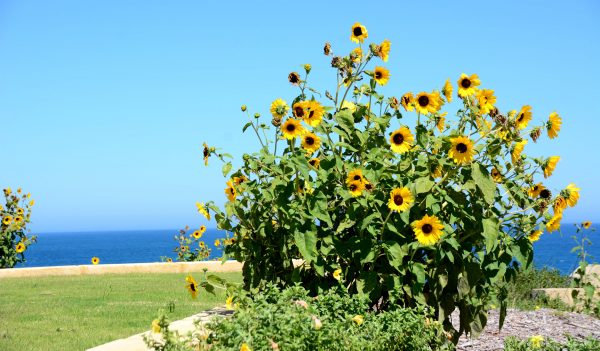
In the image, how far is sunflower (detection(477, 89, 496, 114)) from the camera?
4.70 meters

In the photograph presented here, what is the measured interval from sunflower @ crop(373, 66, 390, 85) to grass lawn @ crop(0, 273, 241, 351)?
2.16 meters

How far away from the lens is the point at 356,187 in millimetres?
4508

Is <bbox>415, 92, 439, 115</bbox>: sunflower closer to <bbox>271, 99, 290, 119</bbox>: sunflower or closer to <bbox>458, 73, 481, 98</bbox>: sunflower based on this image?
<bbox>458, 73, 481, 98</bbox>: sunflower

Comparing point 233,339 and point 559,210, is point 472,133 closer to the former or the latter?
point 559,210

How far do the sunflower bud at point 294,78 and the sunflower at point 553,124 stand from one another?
1771 millimetres

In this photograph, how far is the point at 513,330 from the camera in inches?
230

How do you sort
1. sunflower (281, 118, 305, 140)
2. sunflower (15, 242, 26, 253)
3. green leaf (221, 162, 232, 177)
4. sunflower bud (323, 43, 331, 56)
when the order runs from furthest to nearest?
sunflower (15, 242, 26, 253) → sunflower bud (323, 43, 331, 56) → green leaf (221, 162, 232, 177) → sunflower (281, 118, 305, 140)

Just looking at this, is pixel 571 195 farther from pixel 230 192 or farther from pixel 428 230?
pixel 230 192

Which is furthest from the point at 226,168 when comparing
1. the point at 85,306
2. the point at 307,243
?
the point at 85,306

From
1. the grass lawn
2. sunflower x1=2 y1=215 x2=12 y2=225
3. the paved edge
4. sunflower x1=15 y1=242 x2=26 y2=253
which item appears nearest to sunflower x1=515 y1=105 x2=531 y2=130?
the grass lawn

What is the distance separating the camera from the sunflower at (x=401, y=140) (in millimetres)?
4652

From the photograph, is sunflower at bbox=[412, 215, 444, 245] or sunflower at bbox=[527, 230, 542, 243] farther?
sunflower at bbox=[527, 230, 542, 243]

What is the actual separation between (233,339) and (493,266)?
207 centimetres

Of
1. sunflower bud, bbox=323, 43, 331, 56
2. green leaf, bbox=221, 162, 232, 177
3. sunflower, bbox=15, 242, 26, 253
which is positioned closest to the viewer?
green leaf, bbox=221, 162, 232, 177
